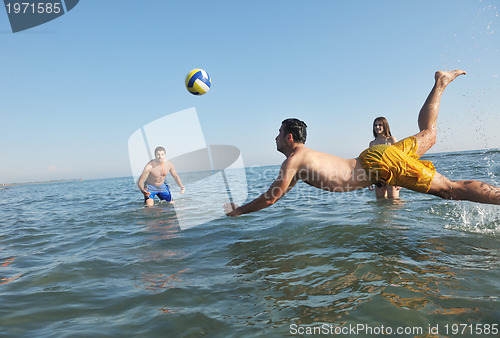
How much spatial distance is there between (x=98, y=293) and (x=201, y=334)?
1.53m

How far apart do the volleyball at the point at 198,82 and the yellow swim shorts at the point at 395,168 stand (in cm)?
472

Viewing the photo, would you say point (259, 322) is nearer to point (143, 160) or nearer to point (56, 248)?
point (56, 248)

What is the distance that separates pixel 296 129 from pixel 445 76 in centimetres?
287

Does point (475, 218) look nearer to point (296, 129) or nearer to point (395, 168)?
point (395, 168)

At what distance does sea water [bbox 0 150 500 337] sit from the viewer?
2389mm

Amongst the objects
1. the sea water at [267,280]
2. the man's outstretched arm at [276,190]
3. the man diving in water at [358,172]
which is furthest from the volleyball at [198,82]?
the man's outstretched arm at [276,190]

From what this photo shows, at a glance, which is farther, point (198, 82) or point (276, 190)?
point (198, 82)

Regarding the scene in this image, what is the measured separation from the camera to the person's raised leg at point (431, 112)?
4617 mm

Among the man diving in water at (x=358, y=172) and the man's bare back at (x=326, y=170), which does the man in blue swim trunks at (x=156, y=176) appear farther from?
the man's bare back at (x=326, y=170)

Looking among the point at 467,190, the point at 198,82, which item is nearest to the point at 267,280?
the point at 467,190

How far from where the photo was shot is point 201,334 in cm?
233

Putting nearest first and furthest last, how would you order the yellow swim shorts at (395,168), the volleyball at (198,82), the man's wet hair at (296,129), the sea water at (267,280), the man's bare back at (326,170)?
the sea water at (267,280), the man's bare back at (326,170), the yellow swim shorts at (395,168), the man's wet hair at (296,129), the volleyball at (198,82)

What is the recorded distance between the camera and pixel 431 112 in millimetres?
4758

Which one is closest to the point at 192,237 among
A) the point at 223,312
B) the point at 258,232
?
the point at 258,232
